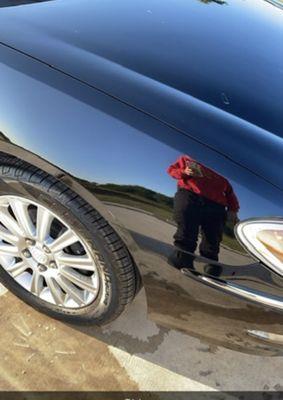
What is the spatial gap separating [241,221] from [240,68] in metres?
0.66

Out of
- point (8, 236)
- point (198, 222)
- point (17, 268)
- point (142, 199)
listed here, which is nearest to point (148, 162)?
point (142, 199)

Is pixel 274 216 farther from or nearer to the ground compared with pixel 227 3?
nearer to the ground

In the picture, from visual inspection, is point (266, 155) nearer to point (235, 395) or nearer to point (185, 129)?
point (185, 129)

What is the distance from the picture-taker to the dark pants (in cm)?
132

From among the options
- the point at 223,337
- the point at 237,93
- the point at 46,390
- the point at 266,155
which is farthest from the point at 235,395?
the point at 237,93

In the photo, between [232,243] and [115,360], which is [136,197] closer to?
[232,243]

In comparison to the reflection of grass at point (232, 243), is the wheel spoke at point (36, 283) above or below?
below

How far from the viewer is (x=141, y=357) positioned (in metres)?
1.94

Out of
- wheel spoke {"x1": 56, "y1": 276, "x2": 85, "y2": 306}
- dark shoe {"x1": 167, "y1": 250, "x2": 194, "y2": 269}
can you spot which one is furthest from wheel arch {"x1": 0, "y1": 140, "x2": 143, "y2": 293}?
wheel spoke {"x1": 56, "y1": 276, "x2": 85, "y2": 306}

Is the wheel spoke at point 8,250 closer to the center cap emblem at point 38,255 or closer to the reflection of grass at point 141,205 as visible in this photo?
the center cap emblem at point 38,255

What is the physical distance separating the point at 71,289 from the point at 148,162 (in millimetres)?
720

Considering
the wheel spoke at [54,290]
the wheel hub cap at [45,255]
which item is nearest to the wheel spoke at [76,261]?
the wheel hub cap at [45,255]

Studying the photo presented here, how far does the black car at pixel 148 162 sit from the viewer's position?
52.0 inches

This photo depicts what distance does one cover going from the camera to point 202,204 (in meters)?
1.32
